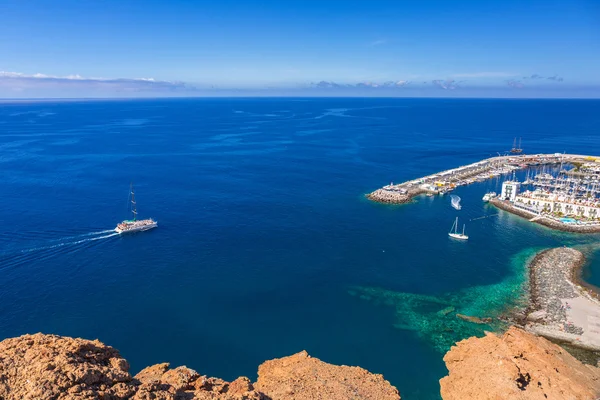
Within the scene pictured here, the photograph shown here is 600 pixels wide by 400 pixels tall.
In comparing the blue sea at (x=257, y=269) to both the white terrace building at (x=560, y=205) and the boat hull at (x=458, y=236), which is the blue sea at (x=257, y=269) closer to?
the boat hull at (x=458, y=236)

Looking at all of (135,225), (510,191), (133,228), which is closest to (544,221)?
(510,191)

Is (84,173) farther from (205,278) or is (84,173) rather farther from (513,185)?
(513,185)

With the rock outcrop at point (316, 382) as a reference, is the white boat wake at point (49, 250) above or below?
below

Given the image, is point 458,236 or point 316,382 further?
point 458,236

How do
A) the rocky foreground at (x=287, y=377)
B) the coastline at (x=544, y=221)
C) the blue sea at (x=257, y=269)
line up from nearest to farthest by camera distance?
the rocky foreground at (x=287, y=377)
the blue sea at (x=257, y=269)
the coastline at (x=544, y=221)

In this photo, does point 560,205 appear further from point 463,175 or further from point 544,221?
point 463,175

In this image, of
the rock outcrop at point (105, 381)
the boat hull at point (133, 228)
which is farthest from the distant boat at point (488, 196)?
the boat hull at point (133, 228)

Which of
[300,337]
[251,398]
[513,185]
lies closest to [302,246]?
[300,337]

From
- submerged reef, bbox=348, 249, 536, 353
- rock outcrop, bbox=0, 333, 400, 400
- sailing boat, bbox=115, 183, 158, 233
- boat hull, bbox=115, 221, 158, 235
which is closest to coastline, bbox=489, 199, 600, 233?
submerged reef, bbox=348, 249, 536, 353
